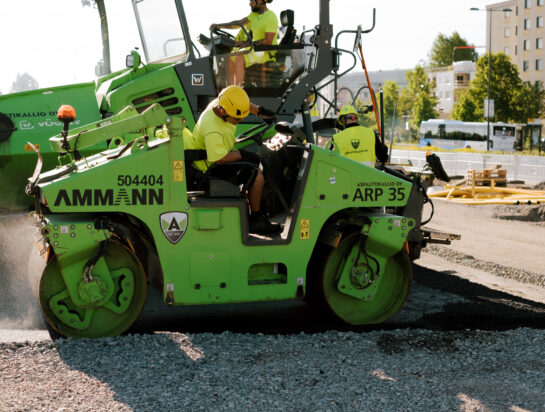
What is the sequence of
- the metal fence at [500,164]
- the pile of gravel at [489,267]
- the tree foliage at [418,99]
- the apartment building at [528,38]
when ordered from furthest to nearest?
the apartment building at [528,38] < the tree foliage at [418,99] < the metal fence at [500,164] < the pile of gravel at [489,267]

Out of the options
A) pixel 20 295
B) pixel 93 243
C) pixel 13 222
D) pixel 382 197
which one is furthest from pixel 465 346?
pixel 13 222

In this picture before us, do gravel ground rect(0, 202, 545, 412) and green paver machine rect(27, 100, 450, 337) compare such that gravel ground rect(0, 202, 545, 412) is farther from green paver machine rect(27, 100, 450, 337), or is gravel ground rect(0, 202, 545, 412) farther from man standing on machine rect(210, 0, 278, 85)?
man standing on machine rect(210, 0, 278, 85)

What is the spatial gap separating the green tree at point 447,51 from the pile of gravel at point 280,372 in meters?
89.3

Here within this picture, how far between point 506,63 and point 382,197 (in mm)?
52285

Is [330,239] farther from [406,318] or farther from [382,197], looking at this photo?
[406,318]

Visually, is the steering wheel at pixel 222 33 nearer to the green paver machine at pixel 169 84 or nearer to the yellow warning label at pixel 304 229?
the green paver machine at pixel 169 84

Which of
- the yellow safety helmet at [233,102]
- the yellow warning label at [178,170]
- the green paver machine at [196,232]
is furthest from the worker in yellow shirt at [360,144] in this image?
the yellow warning label at [178,170]

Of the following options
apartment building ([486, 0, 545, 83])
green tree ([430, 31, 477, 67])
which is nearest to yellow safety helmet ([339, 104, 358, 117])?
apartment building ([486, 0, 545, 83])

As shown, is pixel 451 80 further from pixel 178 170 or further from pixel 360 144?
pixel 178 170

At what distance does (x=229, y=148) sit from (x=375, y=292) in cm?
184

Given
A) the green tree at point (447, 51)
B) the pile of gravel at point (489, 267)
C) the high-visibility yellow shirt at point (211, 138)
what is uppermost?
the green tree at point (447, 51)

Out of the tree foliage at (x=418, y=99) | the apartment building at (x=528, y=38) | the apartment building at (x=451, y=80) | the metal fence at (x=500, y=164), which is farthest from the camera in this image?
the apartment building at (x=451, y=80)

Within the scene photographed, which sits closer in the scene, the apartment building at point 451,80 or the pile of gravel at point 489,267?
the pile of gravel at point 489,267

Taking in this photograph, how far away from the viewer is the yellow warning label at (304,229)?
20.3 ft
